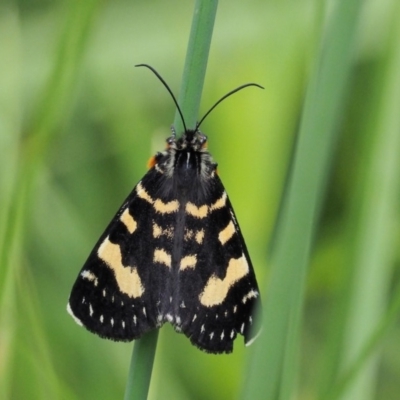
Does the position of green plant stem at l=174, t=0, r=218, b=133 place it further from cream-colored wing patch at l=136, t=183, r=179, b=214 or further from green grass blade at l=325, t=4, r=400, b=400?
green grass blade at l=325, t=4, r=400, b=400

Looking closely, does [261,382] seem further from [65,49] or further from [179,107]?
[65,49]

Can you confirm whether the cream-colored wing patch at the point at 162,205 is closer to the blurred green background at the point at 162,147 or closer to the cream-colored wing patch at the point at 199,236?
the cream-colored wing patch at the point at 199,236

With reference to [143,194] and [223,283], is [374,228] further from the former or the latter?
[143,194]

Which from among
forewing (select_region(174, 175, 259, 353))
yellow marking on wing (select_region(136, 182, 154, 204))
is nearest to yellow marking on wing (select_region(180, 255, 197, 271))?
forewing (select_region(174, 175, 259, 353))

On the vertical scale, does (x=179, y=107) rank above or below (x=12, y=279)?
above

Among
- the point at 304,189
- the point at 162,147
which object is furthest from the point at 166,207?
the point at 304,189

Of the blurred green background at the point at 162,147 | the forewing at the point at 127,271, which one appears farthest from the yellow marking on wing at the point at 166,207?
the blurred green background at the point at 162,147

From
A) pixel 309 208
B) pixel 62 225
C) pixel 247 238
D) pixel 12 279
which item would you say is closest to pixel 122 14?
pixel 62 225
